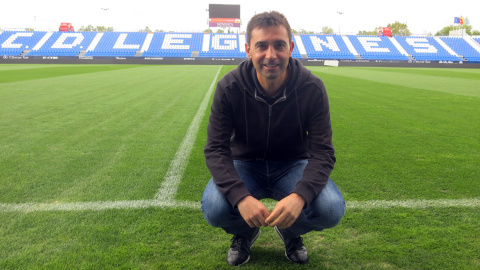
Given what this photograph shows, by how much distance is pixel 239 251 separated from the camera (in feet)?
7.30

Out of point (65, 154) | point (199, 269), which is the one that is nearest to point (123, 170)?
point (65, 154)

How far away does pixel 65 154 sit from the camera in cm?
438

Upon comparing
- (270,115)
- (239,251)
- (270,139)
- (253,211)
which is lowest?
(239,251)

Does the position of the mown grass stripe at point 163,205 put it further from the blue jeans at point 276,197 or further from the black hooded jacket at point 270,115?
the black hooded jacket at point 270,115

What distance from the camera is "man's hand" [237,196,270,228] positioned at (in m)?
1.93

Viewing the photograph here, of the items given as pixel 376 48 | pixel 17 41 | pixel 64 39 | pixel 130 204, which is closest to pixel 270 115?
pixel 130 204

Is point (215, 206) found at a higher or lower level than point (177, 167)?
higher

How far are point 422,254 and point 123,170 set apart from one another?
289cm

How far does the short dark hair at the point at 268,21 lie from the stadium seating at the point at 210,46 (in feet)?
146

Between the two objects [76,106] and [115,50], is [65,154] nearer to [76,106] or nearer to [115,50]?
[76,106]

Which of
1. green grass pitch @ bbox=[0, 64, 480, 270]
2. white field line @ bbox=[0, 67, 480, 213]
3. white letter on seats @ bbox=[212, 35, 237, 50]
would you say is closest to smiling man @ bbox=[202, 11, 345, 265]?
green grass pitch @ bbox=[0, 64, 480, 270]

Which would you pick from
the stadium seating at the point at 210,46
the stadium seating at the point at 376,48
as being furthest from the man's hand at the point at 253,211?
the stadium seating at the point at 376,48

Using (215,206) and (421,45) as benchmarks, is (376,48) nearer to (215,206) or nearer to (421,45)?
(421,45)

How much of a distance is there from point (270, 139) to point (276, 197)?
439mm
